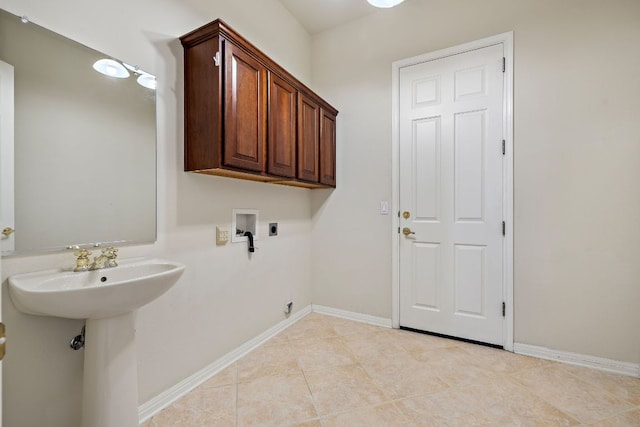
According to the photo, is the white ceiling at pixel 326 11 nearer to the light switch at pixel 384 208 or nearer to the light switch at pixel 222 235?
the light switch at pixel 384 208

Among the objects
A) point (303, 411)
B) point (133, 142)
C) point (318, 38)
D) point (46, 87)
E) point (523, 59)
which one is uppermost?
point (318, 38)

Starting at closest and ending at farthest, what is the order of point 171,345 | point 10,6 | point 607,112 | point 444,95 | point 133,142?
point 10,6 → point 133,142 → point 171,345 → point 607,112 → point 444,95

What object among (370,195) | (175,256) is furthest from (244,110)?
(370,195)

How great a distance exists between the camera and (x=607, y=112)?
77.8 inches

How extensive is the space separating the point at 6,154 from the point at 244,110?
1.09 meters

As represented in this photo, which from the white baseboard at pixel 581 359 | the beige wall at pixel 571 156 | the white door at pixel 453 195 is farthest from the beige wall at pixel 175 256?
the white baseboard at pixel 581 359

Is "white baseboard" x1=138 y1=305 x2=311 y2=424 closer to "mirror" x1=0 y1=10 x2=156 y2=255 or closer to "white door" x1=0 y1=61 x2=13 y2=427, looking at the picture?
"mirror" x1=0 y1=10 x2=156 y2=255

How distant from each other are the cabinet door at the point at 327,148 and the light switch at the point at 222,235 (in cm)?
102

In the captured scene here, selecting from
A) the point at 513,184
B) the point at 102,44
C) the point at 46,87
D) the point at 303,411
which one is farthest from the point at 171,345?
the point at 513,184

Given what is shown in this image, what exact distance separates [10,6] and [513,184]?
2962 millimetres

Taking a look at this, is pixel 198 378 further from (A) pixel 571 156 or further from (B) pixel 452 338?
(A) pixel 571 156

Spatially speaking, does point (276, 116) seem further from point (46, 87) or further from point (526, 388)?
point (526, 388)

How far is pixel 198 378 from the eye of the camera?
1.84m

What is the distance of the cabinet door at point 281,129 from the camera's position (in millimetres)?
2061
